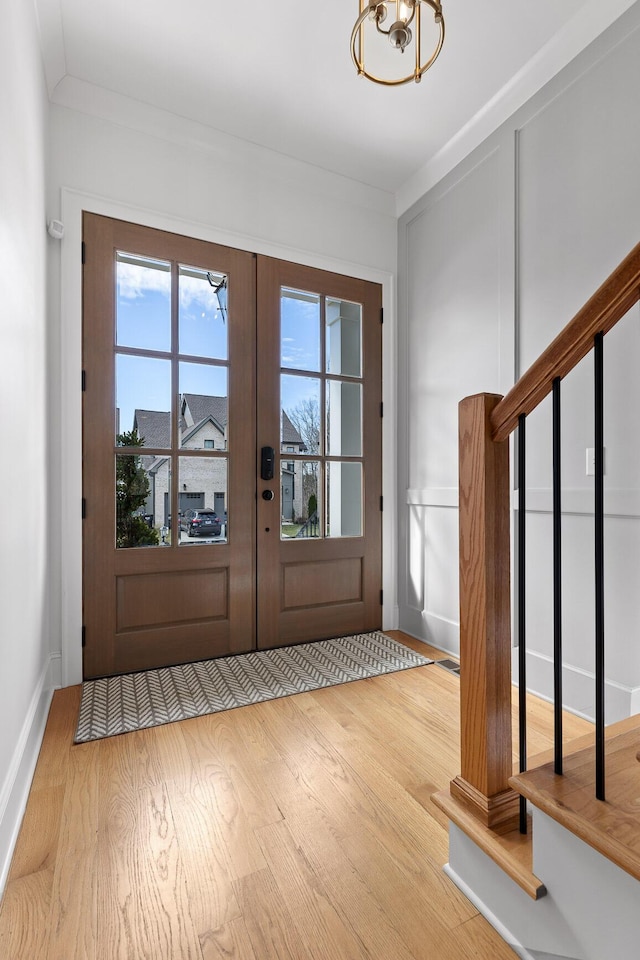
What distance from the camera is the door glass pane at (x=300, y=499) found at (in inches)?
112

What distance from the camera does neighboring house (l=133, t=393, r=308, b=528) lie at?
2.53 m

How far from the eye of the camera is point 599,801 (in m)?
0.93

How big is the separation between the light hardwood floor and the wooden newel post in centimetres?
26

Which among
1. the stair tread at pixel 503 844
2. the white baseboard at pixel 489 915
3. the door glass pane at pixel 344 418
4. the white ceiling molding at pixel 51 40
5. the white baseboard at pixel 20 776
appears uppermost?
the white ceiling molding at pixel 51 40

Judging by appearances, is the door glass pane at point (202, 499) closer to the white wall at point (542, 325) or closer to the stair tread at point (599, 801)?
the white wall at point (542, 325)

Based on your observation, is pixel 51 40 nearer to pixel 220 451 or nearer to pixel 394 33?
pixel 394 33

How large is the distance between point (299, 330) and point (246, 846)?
2.44 m

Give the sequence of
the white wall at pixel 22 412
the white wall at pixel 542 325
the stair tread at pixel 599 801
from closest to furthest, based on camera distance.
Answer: the stair tread at pixel 599 801 → the white wall at pixel 22 412 → the white wall at pixel 542 325

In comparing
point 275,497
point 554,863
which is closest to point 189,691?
point 275,497

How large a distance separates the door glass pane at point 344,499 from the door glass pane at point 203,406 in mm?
703

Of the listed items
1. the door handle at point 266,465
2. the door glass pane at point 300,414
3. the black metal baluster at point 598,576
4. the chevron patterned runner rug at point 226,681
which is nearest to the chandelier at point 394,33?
the black metal baluster at point 598,576

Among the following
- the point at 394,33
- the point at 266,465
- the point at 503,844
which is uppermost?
the point at 394,33

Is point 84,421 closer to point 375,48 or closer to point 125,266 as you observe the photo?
point 125,266

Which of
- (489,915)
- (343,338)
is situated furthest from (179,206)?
(489,915)
